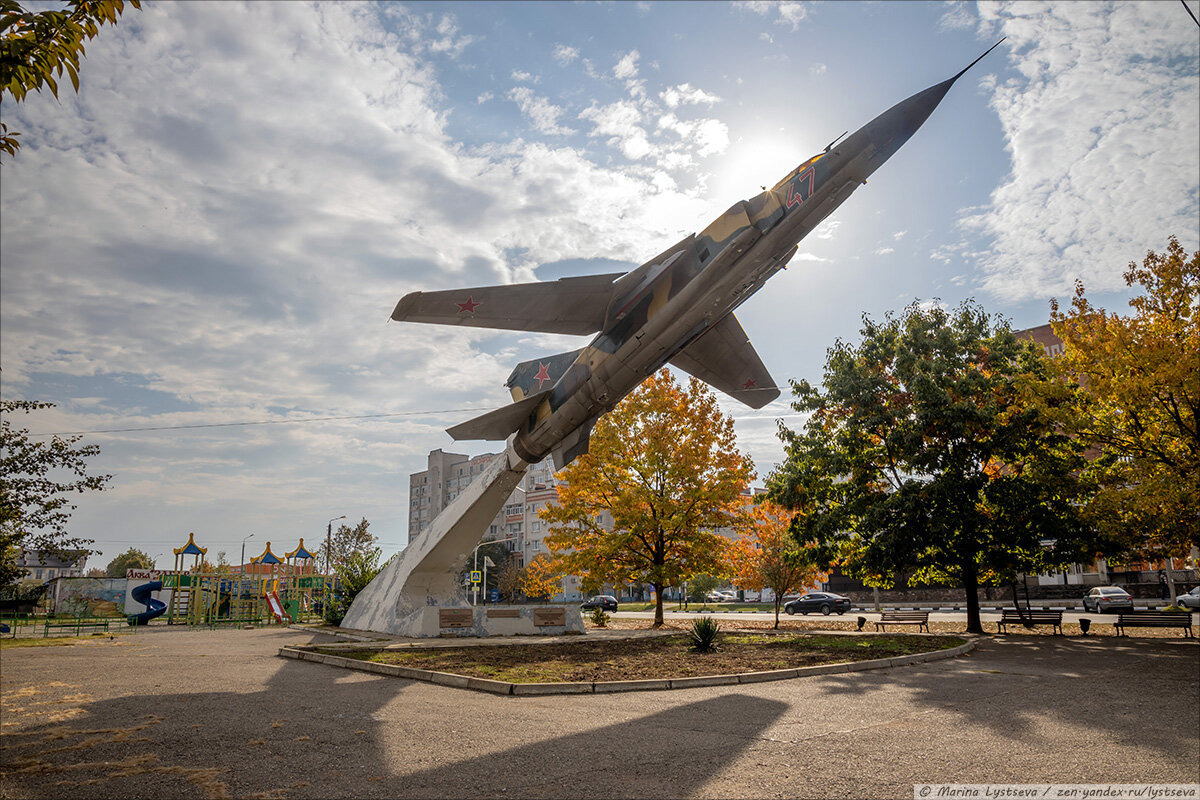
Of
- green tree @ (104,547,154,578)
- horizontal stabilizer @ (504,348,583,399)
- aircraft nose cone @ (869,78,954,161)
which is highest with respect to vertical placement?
aircraft nose cone @ (869,78,954,161)

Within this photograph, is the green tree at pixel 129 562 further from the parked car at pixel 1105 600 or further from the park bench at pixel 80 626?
the parked car at pixel 1105 600

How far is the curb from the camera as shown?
957 cm

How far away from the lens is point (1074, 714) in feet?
25.7

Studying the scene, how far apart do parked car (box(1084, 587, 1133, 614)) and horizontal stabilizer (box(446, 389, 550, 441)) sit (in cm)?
2838

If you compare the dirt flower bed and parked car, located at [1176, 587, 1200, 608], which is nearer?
the dirt flower bed

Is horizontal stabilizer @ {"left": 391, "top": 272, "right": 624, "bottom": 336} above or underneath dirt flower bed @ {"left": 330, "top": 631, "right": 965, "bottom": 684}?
above

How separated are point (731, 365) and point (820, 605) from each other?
2652 cm

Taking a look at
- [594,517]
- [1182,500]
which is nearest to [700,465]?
[594,517]

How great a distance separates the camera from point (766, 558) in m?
25.7

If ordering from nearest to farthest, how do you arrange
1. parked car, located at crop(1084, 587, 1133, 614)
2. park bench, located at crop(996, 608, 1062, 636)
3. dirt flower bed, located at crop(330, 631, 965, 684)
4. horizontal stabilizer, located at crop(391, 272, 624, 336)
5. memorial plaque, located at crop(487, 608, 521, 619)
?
A: dirt flower bed, located at crop(330, 631, 965, 684), horizontal stabilizer, located at crop(391, 272, 624, 336), park bench, located at crop(996, 608, 1062, 636), memorial plaque, located at crop(487, 608, 521, 619), parked car, located at crop(1084, 587, 1133, 614)

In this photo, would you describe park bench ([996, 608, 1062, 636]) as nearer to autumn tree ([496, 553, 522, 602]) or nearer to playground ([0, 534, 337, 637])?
playground ([0, 534, 337, 637])

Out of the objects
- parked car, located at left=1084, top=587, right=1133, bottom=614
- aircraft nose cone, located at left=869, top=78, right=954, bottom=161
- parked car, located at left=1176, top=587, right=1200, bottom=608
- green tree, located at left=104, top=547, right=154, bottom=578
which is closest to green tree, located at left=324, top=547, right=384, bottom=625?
aircraft nose cone, located at left=869, top=78, right=954, bottom=161

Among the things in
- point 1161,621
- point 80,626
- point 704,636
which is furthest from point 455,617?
point 80,626

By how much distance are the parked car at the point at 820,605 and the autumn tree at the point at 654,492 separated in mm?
17442
